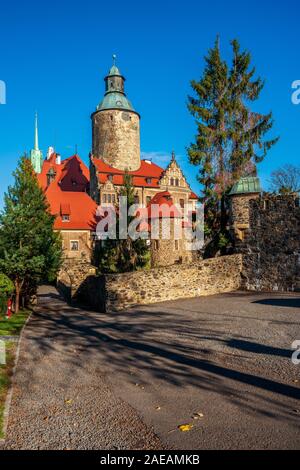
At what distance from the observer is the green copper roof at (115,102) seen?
52094 millimetres

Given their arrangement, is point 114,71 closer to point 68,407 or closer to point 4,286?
point 4,286

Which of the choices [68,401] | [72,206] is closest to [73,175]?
[72,206]

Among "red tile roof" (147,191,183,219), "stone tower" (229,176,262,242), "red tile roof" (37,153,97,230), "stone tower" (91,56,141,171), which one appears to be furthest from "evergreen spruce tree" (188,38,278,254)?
"stone tower" (91,56,141,171)

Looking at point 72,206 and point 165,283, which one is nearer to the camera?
point 165,283

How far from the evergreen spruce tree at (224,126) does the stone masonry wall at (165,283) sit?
18.4ft

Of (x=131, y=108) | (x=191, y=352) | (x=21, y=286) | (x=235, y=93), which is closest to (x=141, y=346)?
(x=191, y=352)

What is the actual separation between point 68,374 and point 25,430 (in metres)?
2.69

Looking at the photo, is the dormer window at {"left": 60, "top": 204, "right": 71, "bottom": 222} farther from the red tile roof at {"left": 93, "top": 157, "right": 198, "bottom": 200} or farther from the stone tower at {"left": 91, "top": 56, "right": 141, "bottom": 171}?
the stone tower at {"left": 91, "top": 56, "right": 141, "bottom": 171}

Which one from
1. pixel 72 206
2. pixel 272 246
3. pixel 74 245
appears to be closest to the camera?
pixel 272 246

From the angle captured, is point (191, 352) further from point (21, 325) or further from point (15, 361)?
point (21, 325)

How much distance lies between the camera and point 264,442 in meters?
4.70

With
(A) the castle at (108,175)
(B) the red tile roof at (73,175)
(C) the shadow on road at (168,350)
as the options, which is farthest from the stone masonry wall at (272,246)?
(B) the red tile roof at (73,175)

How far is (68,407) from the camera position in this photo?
20.0ft

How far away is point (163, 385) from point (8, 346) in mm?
5647
